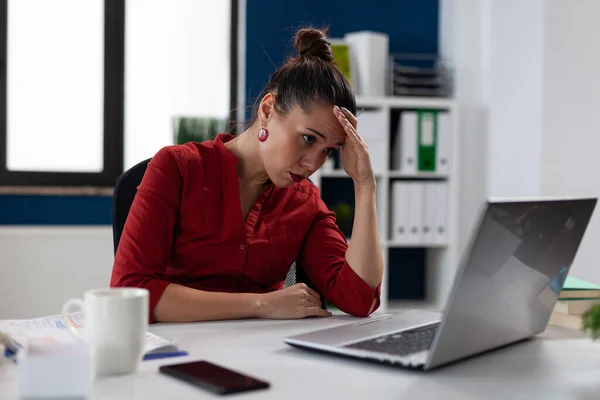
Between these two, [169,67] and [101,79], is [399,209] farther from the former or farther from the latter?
[101,79]

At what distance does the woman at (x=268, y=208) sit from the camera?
143cm

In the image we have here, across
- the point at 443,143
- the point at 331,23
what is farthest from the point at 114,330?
the point at 331,23

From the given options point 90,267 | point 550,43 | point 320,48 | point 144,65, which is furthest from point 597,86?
point 90,267

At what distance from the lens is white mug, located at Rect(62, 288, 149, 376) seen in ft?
2.86

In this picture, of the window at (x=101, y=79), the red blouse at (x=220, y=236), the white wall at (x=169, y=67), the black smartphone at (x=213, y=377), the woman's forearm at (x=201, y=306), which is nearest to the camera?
the black smartphone at (x=213, y=377)

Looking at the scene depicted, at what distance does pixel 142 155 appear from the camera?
3584 millimetres

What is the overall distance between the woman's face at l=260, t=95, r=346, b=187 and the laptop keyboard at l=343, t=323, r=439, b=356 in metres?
0.50

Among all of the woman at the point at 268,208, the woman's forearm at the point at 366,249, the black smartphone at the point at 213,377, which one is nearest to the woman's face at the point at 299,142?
the woman at the point at 268,208

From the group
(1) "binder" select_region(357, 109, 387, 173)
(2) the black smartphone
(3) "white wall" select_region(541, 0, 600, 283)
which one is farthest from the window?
(2) the black smartphone

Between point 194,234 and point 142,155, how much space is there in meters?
2.17

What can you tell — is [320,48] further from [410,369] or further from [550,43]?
[550,43]

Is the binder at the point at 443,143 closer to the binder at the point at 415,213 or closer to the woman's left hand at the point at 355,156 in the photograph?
the binder at the point at 415,213

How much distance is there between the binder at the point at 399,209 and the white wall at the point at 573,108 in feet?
2.14

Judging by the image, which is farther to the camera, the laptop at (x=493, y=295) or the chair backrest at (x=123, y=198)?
the chair backrest at (x=123, y=198)
